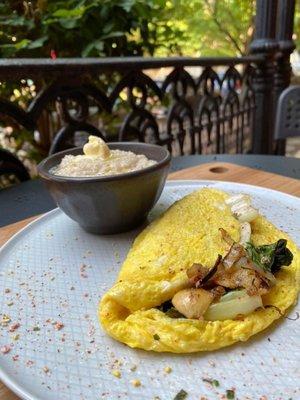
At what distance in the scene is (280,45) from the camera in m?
2.79

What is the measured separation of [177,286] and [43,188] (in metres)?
0.78

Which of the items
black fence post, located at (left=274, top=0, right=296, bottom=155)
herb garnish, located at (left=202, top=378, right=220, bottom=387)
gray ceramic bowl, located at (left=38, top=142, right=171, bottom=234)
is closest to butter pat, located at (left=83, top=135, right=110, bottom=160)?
gray ceramic bowl, located at (left=38, top=142, right=171, bottom=234)

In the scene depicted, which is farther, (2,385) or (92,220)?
(92,220)

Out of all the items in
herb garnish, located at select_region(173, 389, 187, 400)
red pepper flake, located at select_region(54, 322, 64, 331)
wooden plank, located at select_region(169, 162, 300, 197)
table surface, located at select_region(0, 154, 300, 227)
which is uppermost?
herb garnish, located at select_region(173, 389, 187, 400)

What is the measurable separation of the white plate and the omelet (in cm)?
2

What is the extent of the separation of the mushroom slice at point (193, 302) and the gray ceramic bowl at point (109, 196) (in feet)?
0.96

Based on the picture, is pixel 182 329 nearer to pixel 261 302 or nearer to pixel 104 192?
pixel 261 302

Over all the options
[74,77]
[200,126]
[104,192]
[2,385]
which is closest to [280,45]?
[200,126]

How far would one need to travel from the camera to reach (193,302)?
568 millimetres

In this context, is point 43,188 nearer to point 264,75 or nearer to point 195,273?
point 195,273

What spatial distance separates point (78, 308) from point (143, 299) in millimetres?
107

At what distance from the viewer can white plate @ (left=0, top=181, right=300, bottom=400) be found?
47 centimetres

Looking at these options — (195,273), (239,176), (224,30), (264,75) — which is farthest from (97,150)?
(224,30)

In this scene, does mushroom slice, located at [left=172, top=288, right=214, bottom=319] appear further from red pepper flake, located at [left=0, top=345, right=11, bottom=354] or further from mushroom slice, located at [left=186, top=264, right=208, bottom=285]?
red pepper flake, located at [left=0, top=345, right=11, bottom=354]
